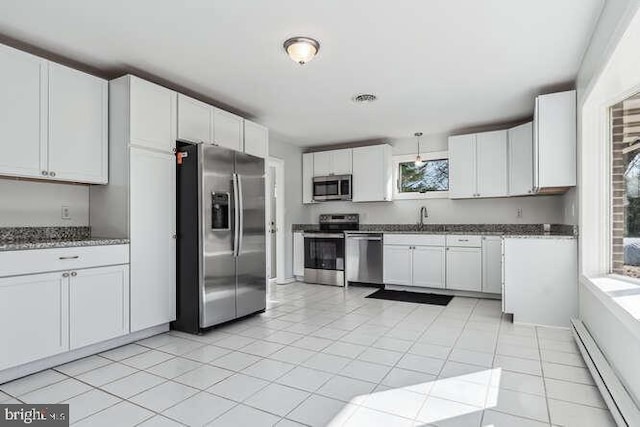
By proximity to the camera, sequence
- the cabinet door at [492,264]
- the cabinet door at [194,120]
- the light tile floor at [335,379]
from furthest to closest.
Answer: the cabinet door at [492,264] < the cabinet door at [194,120] < the light tile floor at [335,379]

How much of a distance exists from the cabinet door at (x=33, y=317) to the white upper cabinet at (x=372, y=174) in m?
4.22

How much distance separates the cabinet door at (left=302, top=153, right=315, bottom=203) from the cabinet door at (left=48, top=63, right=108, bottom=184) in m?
3.59

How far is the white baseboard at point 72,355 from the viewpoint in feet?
7.75

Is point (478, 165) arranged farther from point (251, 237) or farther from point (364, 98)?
point (251, 237)

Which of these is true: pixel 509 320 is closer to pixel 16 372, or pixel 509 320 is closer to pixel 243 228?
pixel 243 228

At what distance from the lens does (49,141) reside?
2734mm

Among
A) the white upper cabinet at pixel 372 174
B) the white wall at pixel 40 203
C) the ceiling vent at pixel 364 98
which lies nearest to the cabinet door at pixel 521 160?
the white upper cabinet at pixel 372 174

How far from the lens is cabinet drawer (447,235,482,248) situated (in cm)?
471

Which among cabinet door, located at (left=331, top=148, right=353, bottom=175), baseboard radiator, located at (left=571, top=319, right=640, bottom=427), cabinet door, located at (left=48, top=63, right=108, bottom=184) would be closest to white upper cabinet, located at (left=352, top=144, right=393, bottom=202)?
cabinet door, located at (left=331, top=148, right=353, bottom=175)

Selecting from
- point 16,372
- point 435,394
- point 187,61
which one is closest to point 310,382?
point 435,394

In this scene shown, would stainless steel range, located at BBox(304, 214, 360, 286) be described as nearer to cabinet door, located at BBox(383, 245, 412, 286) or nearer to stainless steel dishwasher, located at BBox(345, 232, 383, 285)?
stainless steel dishwasher, located at BBox(345, 232, 383, 285)

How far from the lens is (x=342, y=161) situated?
19.8 ft

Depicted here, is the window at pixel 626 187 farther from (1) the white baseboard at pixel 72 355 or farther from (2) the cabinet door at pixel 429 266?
(1) the white baseboard at pixel 72 355

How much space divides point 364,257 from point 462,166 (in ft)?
6.37
